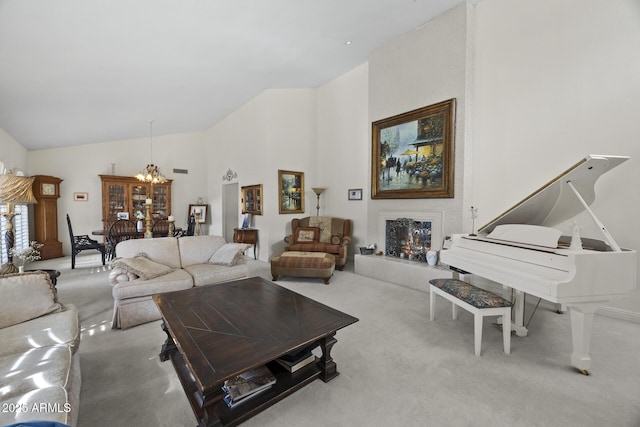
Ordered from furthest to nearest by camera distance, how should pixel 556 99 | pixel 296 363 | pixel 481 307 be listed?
pixel 556 99, pixel 481 307, pixel 296 363

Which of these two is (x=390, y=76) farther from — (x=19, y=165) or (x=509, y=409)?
(x=19, y=165)

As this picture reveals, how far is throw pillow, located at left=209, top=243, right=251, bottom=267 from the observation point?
3383 millimetres

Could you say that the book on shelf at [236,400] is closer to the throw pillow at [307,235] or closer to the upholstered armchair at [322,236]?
the upholstered armchair at [322,236]

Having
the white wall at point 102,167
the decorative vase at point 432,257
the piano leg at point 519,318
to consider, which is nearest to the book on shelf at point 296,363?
the piano leg at point 519,318

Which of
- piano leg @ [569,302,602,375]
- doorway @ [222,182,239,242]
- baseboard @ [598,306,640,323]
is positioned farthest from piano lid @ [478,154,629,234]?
doorway @ [222,182,239,242]

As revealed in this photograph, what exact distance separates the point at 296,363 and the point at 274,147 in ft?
15.4

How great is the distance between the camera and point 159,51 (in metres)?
3.34

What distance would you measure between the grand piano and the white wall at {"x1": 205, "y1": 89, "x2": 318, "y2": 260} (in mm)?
3907

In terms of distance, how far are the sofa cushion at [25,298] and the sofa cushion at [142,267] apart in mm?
755

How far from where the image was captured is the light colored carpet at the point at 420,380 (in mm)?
1516

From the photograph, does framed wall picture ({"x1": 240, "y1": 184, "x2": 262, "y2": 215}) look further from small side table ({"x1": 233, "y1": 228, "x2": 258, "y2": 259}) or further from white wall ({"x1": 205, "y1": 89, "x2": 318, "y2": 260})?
small side table ({"x1": 233, "y1": 228, "x2": 258, "y2": 259})

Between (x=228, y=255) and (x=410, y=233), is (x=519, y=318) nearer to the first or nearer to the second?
(x=410, y=233)

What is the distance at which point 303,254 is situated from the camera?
14.7 ft

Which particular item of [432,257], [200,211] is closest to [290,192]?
[432,257]
